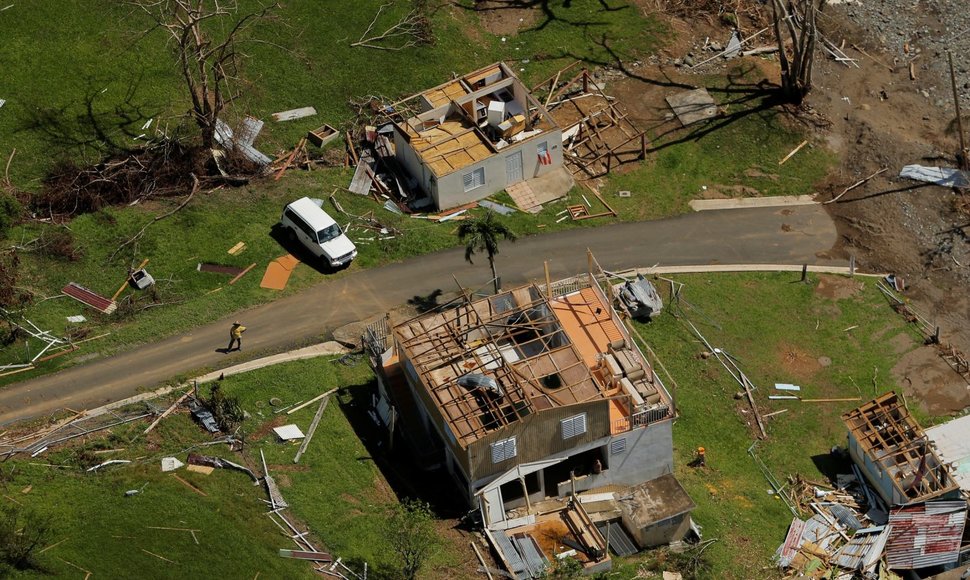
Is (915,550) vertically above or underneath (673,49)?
underneath

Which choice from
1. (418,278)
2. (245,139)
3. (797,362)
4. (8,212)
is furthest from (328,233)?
(797,362)

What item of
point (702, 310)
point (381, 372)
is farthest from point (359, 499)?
point (702, 310)

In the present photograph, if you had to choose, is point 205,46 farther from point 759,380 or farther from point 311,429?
point 759,380

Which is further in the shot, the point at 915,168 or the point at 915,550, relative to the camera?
the point at 915,168

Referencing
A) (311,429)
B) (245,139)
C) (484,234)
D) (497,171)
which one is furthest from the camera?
(245,139)

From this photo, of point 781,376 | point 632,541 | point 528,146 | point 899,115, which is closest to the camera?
point 632,541

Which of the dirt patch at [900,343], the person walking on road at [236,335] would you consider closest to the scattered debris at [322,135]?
the person walking on road at [236,335]

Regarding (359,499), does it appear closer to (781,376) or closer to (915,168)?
(781,376)
